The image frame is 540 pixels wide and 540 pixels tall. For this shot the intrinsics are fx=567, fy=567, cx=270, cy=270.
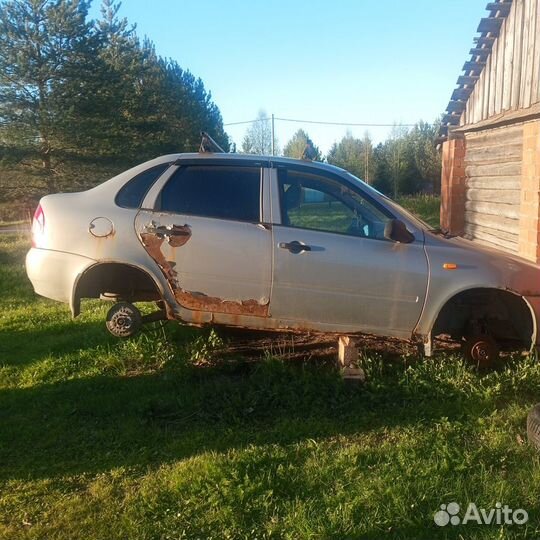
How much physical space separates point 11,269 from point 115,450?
8.51m

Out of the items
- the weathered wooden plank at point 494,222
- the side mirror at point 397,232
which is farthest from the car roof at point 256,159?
the weathered wooden plank at point 494,222

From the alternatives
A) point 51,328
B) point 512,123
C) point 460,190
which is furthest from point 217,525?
point 460,190

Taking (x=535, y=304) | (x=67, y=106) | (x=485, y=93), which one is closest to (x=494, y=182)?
(x=485, y=93)

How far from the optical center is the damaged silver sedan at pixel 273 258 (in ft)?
14.9

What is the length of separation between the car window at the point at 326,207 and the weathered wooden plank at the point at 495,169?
412 centimetres

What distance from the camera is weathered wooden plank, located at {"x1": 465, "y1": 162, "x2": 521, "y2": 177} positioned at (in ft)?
25.9

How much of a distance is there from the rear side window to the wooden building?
14.8 ft

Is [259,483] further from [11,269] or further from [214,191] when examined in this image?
[11,269]

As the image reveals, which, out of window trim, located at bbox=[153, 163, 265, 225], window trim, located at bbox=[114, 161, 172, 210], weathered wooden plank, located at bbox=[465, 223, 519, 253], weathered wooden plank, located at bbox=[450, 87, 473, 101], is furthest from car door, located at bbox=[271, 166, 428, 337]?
weathered wooden plank, located at bbox=[450, 87, 473, 101]

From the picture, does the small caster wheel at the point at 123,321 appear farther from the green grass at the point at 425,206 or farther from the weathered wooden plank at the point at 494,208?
the green grass at the point at 425,206

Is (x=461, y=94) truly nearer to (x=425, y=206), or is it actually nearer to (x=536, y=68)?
(x=536, y=68)

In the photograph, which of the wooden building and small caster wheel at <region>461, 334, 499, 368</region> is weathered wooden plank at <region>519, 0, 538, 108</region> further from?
small caster wheel at <region>461, 334, 499, 368</region>

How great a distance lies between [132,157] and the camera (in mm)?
30328

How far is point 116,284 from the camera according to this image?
488 centimetres
